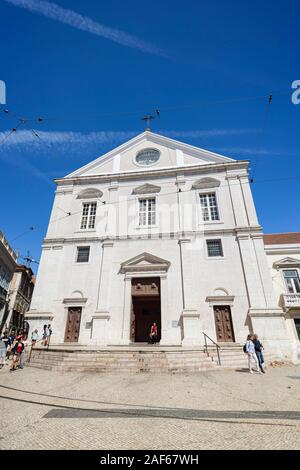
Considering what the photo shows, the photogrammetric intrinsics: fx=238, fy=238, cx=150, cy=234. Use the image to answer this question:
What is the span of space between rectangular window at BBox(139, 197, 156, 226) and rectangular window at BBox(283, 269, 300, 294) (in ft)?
35.5

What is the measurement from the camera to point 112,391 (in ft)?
22.7

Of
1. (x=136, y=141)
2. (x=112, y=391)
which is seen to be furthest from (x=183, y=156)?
(x=112, y=391)

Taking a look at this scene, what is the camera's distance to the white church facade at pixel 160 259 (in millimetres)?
15695

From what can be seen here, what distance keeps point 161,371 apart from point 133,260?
357 inches

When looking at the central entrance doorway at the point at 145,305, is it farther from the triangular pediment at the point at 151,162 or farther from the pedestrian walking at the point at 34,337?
the triangular pediment at the point at 151,162

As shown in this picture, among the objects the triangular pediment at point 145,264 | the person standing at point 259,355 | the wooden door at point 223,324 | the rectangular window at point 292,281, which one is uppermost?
the triangular pediment at point 145,264

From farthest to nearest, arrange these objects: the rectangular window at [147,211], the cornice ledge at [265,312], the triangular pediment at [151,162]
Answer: the triangular pediment at [151,162] < the rectangular window at [147,211] < the cornice ledge at [265,312]

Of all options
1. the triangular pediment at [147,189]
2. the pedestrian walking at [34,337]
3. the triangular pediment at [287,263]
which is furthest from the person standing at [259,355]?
the triangular pediment at [147,189]

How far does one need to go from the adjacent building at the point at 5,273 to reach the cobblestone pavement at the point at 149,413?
73.1 ft

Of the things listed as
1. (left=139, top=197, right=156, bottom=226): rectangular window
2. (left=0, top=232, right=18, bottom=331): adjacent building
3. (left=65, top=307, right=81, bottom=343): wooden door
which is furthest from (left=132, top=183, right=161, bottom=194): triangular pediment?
(left=0, top=232, right=18, bottom=331): adjacent building

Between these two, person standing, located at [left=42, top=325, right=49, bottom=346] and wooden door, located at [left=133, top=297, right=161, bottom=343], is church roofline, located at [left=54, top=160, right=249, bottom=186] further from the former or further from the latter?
person standing, located at [left=42, top=325, right=49, bottom=346]

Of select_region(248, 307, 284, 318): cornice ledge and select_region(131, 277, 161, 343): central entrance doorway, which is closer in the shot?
select_region(248, 307, 284, 318): cornice ledge

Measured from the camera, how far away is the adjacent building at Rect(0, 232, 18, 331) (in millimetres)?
27509

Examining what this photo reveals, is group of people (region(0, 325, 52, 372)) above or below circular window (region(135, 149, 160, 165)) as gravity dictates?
below
